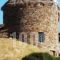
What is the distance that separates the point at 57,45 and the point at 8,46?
764 centimetres

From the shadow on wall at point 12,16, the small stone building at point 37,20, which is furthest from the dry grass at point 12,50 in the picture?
the shadow on wall at point 12,16

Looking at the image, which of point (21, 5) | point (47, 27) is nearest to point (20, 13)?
point (21, 5)

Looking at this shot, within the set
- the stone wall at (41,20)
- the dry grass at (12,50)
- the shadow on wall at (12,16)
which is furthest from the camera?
the shadow on wall at (12,16)

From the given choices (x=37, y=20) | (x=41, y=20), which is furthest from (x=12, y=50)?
(x=41, y=20)

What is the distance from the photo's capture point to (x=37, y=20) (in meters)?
31.2

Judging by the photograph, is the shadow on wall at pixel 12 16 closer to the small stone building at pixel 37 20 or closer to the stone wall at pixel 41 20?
the small stone building at pixel 37 20

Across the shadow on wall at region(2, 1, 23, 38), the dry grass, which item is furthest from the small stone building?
the dry grass

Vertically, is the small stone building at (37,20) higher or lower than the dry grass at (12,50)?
higher

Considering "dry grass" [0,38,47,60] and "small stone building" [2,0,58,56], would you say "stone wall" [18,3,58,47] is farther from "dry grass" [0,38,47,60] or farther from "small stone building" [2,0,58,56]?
"dry grass" [0,38,47,60]

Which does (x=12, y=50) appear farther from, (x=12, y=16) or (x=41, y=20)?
(x=12, y=16)

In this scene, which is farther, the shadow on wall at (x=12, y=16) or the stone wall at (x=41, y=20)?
the shadow on wall at (x=12, y=16)

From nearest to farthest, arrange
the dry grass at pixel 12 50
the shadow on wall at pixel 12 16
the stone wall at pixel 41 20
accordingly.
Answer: the dry grass at pixel 12 50 < the stone wall at pixel 41 20 < the shadow on wall at pixel 12 16

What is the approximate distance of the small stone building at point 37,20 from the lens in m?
31.3

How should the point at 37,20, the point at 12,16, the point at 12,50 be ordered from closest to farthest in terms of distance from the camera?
the point at 12,50, the point at 37,20, the point at 12,16
